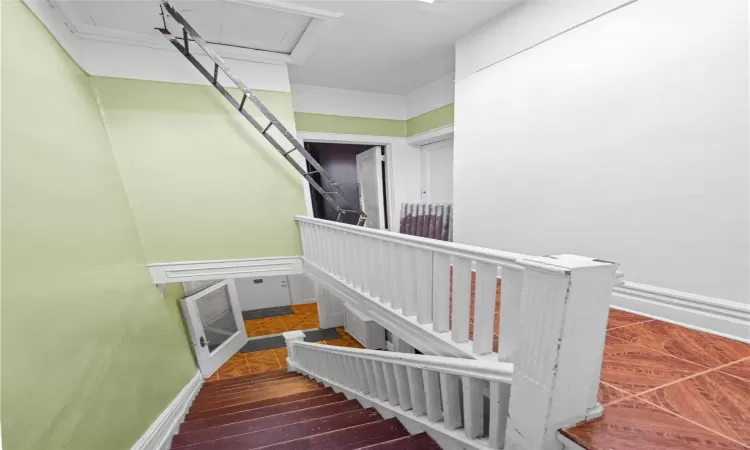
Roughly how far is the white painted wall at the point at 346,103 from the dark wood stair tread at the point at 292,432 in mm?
3521

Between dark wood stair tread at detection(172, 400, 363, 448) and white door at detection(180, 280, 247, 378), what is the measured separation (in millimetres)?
1871

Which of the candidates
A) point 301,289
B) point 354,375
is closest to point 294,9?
point 354,375

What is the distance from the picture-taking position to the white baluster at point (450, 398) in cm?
124

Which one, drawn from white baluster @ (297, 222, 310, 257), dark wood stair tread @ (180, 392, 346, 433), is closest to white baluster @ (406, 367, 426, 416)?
dark wood stair tread @ (180, 392, 346, 433)

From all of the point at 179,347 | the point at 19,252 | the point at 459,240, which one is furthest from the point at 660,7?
the point at 179,347

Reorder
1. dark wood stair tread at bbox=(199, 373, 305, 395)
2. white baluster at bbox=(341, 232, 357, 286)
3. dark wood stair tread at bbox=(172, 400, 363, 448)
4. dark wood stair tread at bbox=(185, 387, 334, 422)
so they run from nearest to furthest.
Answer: dark wood stair tread at bbox=(172, 400, 363, 448) → white baluster at bbox=(341, 232, 357, 286) → dark wood stair tread at bbox=(185, 387, 334, 422) → dark wood stair tread at bbox=(199, 373, 305, 395)

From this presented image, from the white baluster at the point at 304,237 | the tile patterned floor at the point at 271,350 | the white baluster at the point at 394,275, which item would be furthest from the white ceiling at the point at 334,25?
the tile patterned floor at the point at 271,350

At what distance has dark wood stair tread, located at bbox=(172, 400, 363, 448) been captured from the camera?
196cm

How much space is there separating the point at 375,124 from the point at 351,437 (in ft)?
12.3

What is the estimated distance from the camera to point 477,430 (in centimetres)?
117

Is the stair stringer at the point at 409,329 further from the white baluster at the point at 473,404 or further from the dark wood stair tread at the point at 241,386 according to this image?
the dark wood stair tread at the point at 241,386

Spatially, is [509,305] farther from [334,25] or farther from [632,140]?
[334,25]

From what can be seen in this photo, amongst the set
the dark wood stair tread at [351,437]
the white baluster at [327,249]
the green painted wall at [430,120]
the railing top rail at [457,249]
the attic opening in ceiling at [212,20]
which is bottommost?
the dark wood stair tread at [351,437]

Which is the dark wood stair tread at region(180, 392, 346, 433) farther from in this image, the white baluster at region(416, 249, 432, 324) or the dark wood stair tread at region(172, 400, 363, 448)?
the white baluster at region(416, 249, 432, 324)
